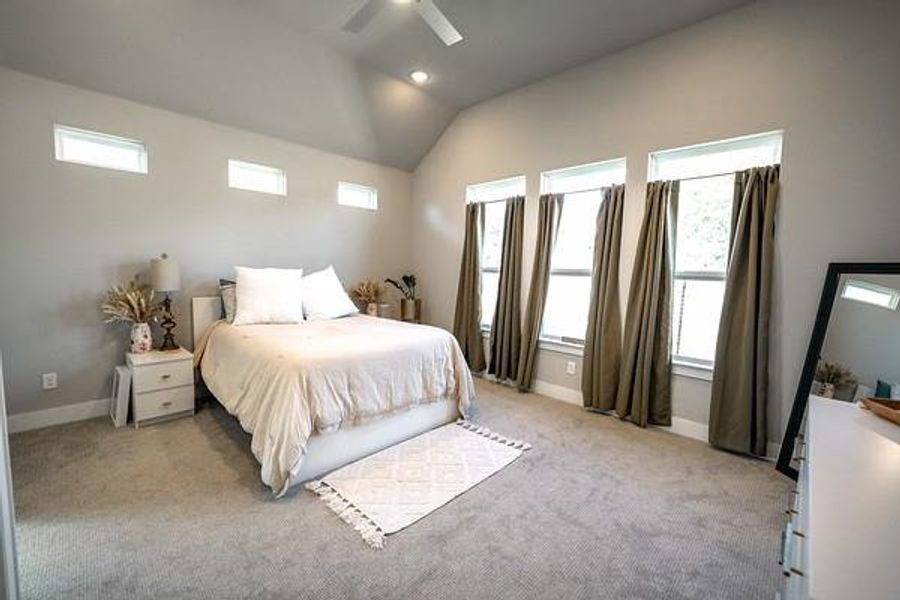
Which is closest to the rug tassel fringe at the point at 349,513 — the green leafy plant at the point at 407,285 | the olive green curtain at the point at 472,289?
the olive green curtain at the point at 472,289

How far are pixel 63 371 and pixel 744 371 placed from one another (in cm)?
500

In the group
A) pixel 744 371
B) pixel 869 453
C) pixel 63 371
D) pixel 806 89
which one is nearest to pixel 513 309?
pixel 744 371

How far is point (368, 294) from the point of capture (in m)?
4.54

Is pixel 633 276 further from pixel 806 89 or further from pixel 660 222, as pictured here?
pixel 806 89

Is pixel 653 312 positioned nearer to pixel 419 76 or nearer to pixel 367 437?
pixel 367 437

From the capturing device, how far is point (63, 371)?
2.87 meters

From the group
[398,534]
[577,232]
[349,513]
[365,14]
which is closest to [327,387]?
[349,513]

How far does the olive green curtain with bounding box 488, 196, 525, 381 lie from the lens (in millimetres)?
3891

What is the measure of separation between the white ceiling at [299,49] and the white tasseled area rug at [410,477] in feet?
10.3

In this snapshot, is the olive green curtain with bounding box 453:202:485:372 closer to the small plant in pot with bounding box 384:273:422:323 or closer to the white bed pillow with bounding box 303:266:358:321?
the small plant in pot with bounding box 384:273:422:323

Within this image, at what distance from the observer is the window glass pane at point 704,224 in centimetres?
277

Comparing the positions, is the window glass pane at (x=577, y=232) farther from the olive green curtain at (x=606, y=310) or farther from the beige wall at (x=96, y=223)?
the beige wall at (x=96, y=223)

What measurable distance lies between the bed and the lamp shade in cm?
49

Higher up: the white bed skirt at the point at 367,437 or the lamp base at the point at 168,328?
the lamp base at the point at 168,328
